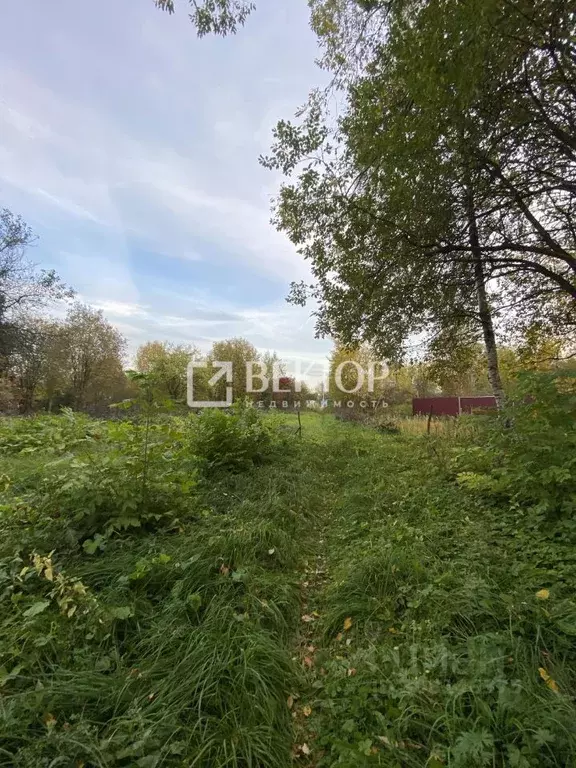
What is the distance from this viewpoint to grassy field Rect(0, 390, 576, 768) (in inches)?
52.5

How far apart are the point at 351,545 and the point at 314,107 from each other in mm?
5841

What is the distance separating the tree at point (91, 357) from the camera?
1948cm

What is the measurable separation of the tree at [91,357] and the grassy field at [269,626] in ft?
61.5

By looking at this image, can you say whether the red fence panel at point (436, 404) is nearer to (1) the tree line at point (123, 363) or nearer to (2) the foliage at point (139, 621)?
(1) the tree line at point (123, 363)

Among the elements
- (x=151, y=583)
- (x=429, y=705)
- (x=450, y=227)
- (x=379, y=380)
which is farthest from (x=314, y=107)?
(x=379, y=380)

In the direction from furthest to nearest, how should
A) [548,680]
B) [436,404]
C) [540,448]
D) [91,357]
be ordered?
[91,357] → [436,404] → [540,448] → [548,680]

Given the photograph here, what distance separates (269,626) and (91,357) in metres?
21.7

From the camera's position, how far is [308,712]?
64.5 inches

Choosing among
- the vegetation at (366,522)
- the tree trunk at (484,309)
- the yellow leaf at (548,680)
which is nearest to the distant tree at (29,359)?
the vegetation at (366,522)

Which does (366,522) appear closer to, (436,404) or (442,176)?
(442,176)

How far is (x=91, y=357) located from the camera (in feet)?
65.9
